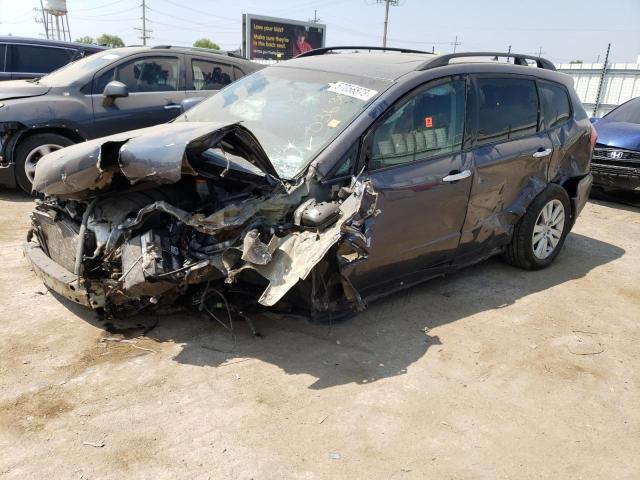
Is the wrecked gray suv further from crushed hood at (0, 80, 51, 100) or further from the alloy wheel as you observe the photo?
crushed hood at (0, 80, 51, 100)

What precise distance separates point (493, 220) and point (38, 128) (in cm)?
538

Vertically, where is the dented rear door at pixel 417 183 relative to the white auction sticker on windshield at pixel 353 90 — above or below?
below

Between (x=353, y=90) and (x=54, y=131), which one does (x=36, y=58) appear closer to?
(x=54, y=131)

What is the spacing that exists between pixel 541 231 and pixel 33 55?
867 centimetres

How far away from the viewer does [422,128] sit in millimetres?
3891

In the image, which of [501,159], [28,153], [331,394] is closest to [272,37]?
[28,153]

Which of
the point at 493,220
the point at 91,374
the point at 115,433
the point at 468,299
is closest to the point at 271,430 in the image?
the point at 115,433

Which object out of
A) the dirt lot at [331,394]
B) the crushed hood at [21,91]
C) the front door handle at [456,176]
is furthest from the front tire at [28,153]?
the front door handle at [456,176]

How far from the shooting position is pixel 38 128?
6.54 meters

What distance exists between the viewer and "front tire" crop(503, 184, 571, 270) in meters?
4.84

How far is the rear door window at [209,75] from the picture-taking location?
7.84 m

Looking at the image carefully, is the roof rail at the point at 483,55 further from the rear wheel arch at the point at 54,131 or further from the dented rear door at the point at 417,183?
the rear wheel arch at the point at 54,131

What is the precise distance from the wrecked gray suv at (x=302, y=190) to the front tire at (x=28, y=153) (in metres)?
3.00

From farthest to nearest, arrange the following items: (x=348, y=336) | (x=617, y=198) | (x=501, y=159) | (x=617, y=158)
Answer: (x=617, y=198) < (x=617, y=158) < (x=501, y=159) < (x=348, y=336)
